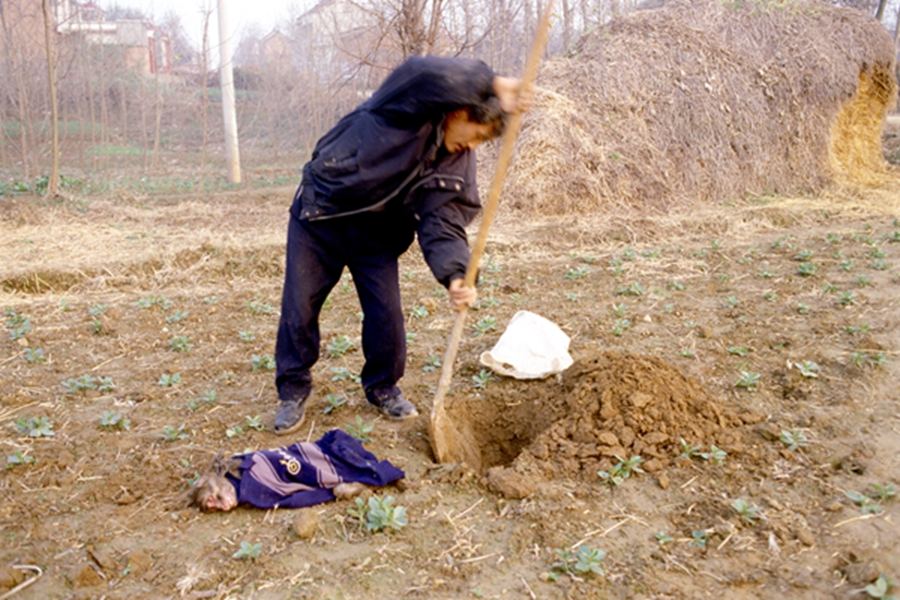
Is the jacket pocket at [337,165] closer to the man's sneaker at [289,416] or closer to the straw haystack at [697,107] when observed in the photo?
the man's sneaker at [289,416]

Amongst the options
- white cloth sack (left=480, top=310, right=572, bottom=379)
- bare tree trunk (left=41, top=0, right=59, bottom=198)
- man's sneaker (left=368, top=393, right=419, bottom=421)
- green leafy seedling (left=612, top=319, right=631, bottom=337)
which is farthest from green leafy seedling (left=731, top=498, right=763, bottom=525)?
bare tree trunk (left=41, top=0, right=59, bottom=198)

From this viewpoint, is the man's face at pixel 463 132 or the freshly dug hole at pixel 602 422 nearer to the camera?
the man's face at pixel 463 132

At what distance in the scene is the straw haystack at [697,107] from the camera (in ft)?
31.8

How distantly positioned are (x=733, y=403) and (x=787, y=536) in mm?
1049

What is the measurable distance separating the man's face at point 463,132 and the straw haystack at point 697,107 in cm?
660

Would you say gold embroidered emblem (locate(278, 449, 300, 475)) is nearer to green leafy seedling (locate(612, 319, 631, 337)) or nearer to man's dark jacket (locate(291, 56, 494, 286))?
man's dark jacket (locate(291, 56, 494, 286))

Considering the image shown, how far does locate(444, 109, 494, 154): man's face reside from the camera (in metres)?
2.68

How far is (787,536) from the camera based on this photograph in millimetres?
2346

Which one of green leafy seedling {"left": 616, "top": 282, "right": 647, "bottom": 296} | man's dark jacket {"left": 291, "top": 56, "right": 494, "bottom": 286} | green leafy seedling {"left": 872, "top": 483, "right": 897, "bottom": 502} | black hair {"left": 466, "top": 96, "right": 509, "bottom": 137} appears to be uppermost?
black hair {"left": 466, "top": 96, "right": 509, "bottom": 137}

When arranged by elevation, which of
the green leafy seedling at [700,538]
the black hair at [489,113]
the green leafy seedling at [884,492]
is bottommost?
the green leafy seedling at [700,538]

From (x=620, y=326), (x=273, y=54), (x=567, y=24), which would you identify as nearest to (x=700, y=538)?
(x=620, y=326)

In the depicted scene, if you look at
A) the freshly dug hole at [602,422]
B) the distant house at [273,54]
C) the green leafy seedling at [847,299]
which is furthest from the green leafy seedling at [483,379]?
the distant house at [273,54]

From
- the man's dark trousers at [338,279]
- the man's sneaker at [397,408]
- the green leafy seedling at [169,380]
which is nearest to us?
the man's dark trousers at [338,279]

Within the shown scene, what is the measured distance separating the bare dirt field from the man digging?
0.33 meters
